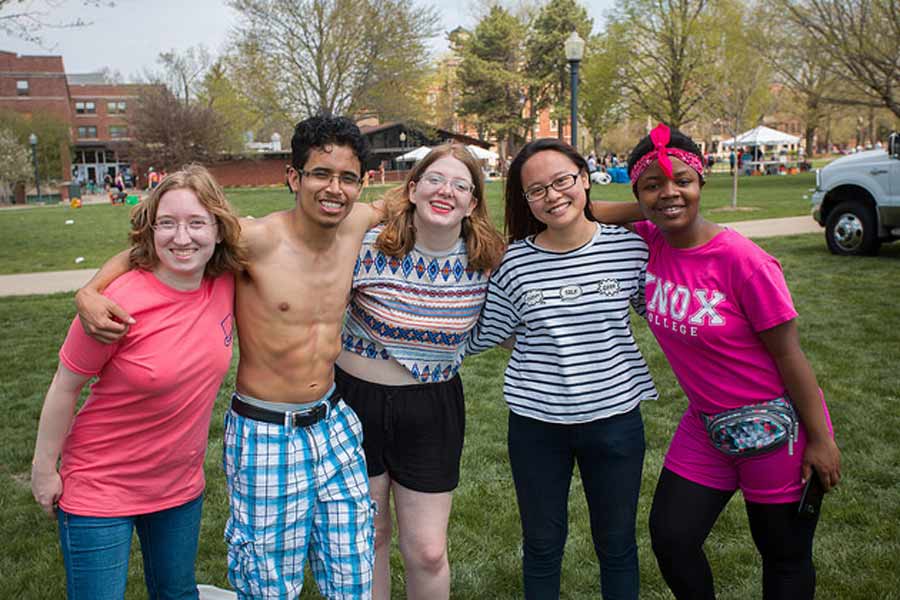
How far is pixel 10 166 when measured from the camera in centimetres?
3931

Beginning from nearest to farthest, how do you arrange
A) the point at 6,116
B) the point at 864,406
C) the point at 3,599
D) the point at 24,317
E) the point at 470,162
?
the point at 470,162
the point at 3,599
the point at 864,406
the point at 24,317
the point at 6,116

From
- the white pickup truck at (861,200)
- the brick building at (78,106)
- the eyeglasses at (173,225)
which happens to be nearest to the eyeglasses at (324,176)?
the eyeglasses at (173,225)

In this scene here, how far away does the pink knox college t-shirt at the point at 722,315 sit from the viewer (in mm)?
2322

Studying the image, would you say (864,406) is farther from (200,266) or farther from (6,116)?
(6,116)

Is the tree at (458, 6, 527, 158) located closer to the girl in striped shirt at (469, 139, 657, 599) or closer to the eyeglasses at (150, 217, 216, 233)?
the girl in striped shirt at (469, 139, 657, 599)

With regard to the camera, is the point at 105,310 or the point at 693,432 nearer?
the point at 105,310

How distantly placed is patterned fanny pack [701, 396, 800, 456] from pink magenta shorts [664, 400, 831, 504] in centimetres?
4

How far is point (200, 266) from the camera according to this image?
7.91 feet

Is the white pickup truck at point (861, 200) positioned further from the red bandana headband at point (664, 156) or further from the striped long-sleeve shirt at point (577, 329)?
the striped long-sleeve shirt at point (577, 329)

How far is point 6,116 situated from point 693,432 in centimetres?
5727

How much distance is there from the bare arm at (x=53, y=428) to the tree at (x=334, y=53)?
35.0 meters

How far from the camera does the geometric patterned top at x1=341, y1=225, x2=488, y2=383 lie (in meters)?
2.71

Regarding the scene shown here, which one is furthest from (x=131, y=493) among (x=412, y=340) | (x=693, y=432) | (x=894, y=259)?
(x=894, y=259)

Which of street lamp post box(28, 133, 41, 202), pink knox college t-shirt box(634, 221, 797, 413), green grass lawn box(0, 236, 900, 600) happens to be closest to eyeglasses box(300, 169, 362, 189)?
pink knox college t-shirt box(634, 221, 797, 413)
